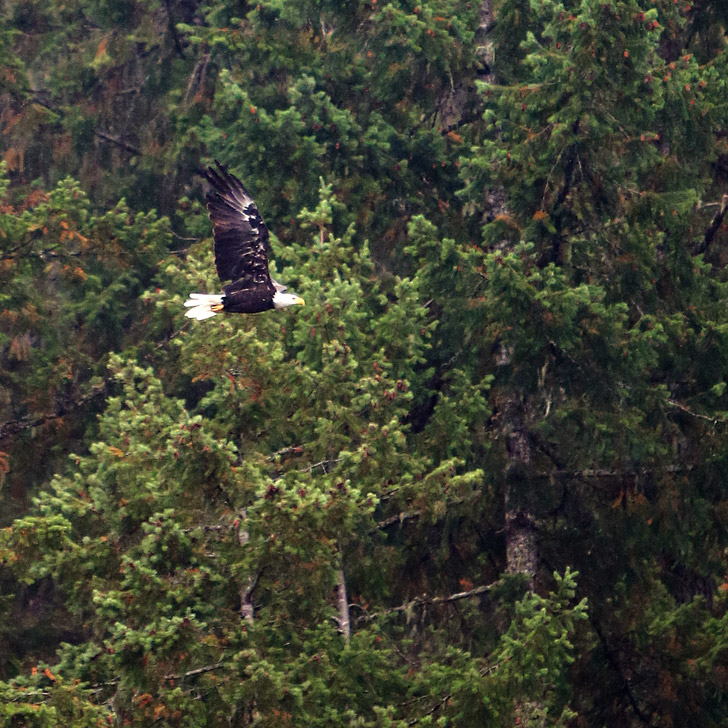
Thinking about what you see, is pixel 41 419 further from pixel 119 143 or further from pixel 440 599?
pixel 440 599

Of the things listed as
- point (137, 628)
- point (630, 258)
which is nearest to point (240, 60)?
point (630, 258)

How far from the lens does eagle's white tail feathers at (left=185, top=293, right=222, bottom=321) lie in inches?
412

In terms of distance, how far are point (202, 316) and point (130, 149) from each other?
6.91 m

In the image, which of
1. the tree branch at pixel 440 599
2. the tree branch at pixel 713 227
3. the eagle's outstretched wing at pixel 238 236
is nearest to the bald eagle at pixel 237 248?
the eagle's outstretched wing at pixel 238 236

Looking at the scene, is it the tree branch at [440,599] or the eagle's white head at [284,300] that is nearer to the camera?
the eagle's white head at [284,300]

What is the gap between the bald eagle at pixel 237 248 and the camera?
10.5 metres

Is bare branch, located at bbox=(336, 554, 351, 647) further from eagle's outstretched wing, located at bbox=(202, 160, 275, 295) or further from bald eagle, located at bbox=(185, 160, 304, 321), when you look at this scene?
eagle's outstretched wing, located at bbox=(202, 160, 275, 295)

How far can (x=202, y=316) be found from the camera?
1044 centimetres

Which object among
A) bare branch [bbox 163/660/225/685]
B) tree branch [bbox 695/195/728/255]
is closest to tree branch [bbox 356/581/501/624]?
bare branch [bbox 163/660/225/685]

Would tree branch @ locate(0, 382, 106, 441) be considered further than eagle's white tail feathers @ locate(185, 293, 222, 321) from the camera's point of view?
Yes

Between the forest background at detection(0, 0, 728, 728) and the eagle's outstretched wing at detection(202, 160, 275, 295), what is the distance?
64 cm

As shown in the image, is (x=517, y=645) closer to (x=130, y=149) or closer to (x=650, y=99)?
(x=650, y=99)

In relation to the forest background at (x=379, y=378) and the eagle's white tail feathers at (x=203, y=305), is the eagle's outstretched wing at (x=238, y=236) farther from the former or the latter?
the forest background at (x=379, y=378)

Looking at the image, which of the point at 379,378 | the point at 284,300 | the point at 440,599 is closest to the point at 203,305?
the point at 284,300
